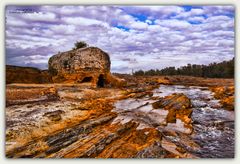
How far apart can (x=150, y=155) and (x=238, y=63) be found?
5.84ft

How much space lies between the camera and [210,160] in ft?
16.5

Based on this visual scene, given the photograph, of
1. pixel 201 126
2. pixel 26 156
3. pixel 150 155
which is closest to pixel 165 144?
pixel 150 155

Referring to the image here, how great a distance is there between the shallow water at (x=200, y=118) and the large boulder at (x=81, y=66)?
21.3 inches

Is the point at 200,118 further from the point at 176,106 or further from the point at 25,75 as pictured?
the point at 25,75

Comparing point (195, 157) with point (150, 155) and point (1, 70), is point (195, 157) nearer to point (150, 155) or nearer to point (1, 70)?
point (150, 155)

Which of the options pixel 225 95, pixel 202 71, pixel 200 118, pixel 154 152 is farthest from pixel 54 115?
pixel 225 95

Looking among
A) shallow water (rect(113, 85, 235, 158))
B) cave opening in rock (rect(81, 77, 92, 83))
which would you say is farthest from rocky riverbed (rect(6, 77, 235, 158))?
cave opening in rock (rect(81, 77, 92, 83))

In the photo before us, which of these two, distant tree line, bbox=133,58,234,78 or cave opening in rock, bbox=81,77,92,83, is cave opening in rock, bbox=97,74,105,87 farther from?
distant tree line, bbox=133,58,234,78

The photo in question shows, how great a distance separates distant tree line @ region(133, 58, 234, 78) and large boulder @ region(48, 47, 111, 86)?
20.1 inches

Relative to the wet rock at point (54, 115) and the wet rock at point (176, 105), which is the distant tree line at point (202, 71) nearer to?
the wet rock at point (176, 105)

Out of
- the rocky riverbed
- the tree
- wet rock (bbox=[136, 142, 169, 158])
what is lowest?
wet rock (bbox=[136, 142, 169, 158])

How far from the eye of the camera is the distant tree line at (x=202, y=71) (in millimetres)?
5230

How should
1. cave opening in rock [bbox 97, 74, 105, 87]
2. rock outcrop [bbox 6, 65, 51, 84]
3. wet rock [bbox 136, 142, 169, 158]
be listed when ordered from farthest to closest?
1. cave opening in rock [bbox 97, 74, 105, 87]
2. rock outcrop [bbox 6, 65, 51, 84]
3. wet rock [bbox 136, 142, 169, 158]

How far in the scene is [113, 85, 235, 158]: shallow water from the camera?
201 inches
